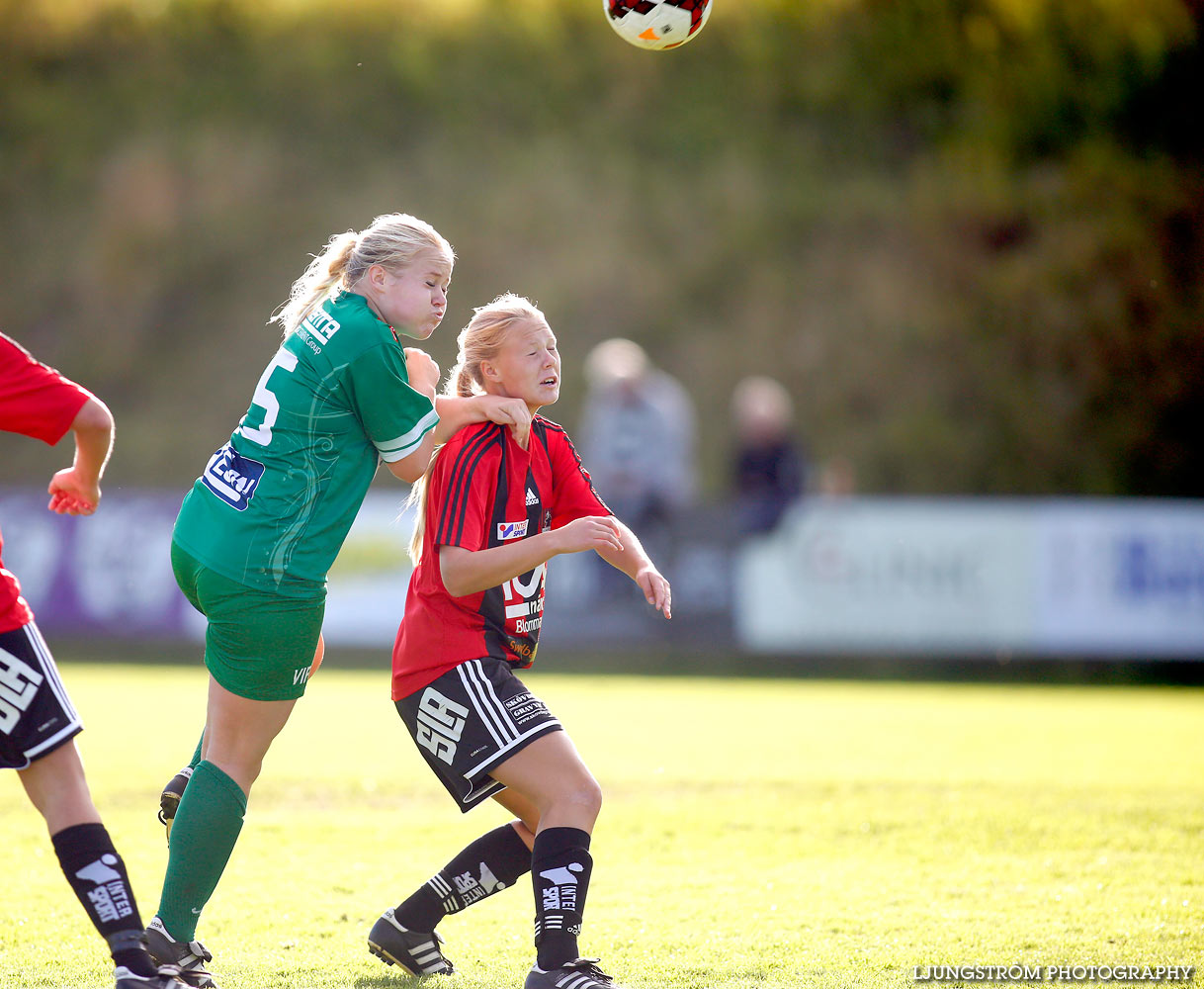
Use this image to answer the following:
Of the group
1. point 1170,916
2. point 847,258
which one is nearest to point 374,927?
point 1170,916

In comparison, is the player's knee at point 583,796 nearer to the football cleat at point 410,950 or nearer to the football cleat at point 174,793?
the football cleat at point 410,950

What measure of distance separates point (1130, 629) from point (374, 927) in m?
9.96

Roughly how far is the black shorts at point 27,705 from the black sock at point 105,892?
0.68 feet

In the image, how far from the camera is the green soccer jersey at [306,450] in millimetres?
3420

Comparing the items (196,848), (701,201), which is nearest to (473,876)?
(196,848)

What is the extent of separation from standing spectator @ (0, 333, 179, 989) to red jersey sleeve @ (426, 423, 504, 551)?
2.78 ft

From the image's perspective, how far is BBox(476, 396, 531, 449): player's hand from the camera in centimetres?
354

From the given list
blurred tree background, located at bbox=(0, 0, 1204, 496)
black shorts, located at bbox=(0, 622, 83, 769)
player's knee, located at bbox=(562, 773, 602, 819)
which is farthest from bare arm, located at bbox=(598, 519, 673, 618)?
blurred tree background, located at bbox=(0, 0, 1204, 496)

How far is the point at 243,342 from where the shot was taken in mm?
22719

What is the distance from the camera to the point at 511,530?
363cm

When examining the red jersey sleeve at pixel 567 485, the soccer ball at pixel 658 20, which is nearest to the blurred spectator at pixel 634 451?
the soccer ball at pixel 658 20

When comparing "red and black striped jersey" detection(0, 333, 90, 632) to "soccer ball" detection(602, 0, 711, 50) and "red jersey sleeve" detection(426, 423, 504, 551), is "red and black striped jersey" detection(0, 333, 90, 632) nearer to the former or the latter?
"red jersey sleeve" detection(426, 423, 504, 551)

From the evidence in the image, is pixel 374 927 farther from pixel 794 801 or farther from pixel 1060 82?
pixel 1060 82

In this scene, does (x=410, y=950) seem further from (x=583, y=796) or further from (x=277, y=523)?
(x=277, y=523)
